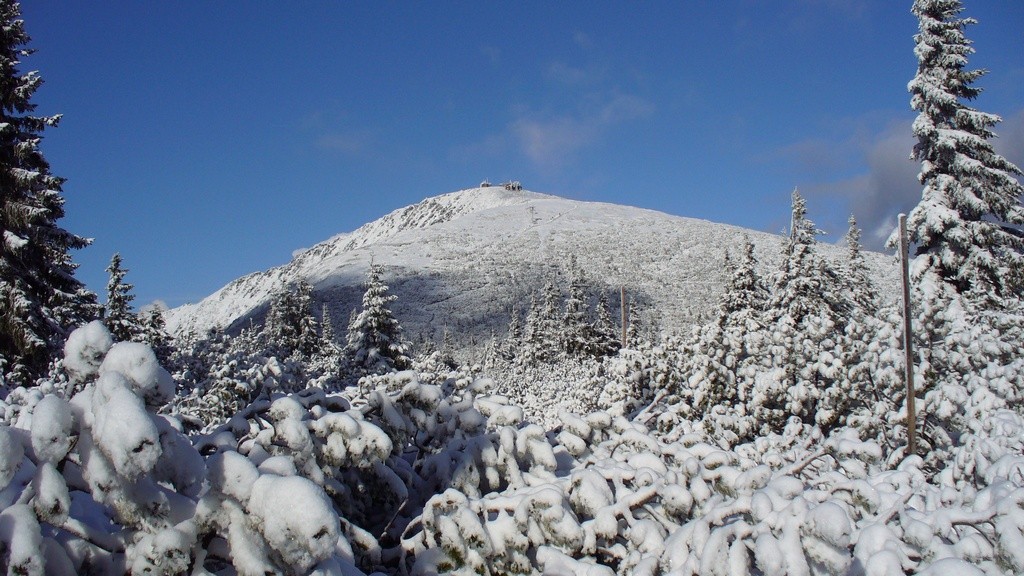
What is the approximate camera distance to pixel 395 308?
9612cm

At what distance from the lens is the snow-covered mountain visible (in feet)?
314

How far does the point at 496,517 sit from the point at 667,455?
64.3 inches

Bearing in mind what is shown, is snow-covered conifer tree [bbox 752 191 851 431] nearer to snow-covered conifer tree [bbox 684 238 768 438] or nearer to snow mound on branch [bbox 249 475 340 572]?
snow-covered conifer tree [bbox 684 238 768 438]

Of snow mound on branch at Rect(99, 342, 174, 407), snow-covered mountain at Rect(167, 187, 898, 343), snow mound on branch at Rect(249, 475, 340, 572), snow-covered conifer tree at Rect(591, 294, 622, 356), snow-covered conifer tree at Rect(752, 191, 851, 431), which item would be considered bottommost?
snow mound on branch at Rect(249, 475, 340, 572)

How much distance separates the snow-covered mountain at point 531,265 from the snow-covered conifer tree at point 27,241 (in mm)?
71374

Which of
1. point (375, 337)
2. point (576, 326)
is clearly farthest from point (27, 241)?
point (576, 326)

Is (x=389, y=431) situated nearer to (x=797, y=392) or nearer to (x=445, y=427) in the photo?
(x=445, y=427)

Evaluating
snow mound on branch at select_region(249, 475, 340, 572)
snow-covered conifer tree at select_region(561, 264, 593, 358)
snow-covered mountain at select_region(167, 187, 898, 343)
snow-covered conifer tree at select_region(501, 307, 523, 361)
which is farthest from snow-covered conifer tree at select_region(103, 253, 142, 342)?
snow-covered mountain at select_region(167, 187, 898, 343)

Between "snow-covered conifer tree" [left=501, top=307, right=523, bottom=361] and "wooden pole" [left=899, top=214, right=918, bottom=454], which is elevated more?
"snow-covered conifer tree" [left=501, top=307, right=523, bottom=361]

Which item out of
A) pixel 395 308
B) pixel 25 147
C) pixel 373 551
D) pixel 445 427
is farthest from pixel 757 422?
pixel 395 308

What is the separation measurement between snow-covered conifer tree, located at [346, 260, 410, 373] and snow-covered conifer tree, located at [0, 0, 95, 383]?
10.9 m

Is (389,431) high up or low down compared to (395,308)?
down

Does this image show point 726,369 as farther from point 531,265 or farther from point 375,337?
point 531,265

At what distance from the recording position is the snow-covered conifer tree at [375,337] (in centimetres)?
2570
